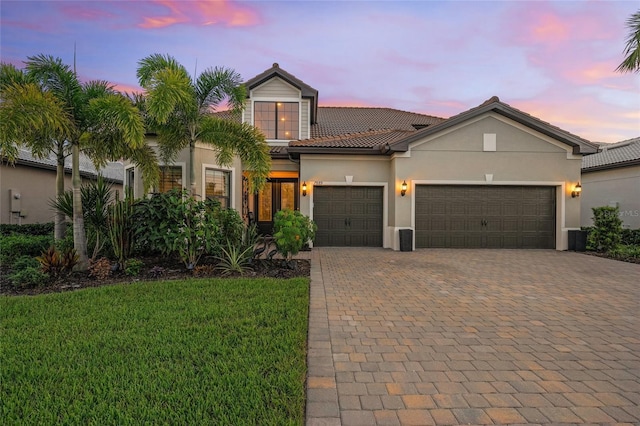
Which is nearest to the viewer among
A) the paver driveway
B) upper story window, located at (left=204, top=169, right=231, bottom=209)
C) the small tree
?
the paver driveway

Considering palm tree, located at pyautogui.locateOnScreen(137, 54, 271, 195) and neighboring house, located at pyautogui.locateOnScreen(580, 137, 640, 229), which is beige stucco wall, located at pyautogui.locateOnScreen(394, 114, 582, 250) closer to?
neighboring house, located at pyautogui.locateOnScreen(580, 137, 640, 229)

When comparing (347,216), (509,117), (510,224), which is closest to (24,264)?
(347,216)

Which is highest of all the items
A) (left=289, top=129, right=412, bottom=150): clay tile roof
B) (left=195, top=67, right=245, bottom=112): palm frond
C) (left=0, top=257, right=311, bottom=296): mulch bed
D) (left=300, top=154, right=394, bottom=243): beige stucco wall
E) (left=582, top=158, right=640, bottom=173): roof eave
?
(left=195, top=67, right=245, bottom=112): palm frond

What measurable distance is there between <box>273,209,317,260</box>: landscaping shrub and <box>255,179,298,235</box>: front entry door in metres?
6.36

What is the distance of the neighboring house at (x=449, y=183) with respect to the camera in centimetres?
1124

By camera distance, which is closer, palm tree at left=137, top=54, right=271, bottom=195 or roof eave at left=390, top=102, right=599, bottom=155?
palm tree at left=137, top=54, right=271, bottom=195

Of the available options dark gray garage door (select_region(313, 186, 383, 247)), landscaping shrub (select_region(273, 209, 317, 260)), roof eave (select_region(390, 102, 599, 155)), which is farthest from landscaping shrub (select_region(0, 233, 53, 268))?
roof eave (select_region(390, 102, 599, 155))

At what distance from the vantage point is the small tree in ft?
34.4

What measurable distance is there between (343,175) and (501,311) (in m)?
7.83

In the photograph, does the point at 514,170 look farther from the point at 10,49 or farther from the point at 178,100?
the point at 10,49

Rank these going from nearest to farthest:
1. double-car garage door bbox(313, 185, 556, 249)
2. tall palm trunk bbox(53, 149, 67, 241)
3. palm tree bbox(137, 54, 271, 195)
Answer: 1. palm tree bbox(137, 54, 271, 195)
2. tall palm trunk bbox(53, 149, 67, 241)
3. double-car garage door bbox(313, 185, 556, 249)

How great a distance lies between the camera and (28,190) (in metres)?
12.8

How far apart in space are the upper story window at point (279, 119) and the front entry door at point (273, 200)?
2.11 meters

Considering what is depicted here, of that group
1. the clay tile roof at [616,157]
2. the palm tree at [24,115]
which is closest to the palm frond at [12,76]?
the palm tree at [24,115]
